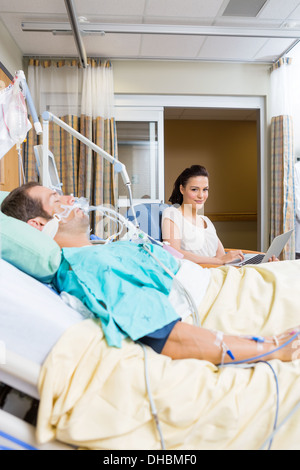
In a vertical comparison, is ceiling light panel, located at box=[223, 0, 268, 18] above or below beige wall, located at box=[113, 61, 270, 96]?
above

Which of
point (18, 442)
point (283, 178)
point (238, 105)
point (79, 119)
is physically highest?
point (238, 105)

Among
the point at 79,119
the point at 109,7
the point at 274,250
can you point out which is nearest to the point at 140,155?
the point at 79,119

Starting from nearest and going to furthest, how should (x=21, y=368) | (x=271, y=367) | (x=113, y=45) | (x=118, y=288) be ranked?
(x=21, y=368)
(x=271, y=367)
(x=118, y=288)
(x=113, y=45)

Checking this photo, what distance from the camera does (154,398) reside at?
28.1 inches

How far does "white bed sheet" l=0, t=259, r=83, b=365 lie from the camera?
0.75m

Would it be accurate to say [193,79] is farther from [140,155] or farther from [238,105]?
[140,155]

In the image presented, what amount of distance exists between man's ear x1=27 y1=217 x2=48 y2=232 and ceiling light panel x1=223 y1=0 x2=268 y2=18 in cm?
251

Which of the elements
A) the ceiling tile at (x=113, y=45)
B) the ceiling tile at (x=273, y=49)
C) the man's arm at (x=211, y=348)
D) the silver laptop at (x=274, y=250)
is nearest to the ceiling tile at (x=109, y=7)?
the ceiling tile at (x=113, y=45)

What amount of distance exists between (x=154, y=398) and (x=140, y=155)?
356 centimetres

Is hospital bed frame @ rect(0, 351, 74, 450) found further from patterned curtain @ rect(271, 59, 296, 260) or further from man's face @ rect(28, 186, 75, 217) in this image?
patterned curtain @ rect(271, 59, 296, 260)

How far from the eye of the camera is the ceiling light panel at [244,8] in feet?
9.32

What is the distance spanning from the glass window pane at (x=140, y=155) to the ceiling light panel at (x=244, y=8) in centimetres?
136

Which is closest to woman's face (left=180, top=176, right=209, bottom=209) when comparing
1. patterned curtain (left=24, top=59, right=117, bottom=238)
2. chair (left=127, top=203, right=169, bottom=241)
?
chair (left=127, top=203, right=169, bottom=241)

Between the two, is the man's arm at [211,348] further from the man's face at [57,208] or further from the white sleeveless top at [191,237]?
the white sleeveless top at [191,237]
